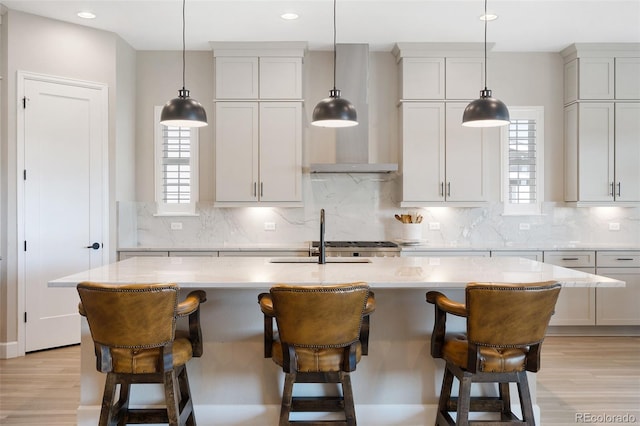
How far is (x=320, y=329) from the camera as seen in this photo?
83.0 inches

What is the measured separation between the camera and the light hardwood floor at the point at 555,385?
2928 mm

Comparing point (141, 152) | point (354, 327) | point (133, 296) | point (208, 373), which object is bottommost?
point (208, 373)

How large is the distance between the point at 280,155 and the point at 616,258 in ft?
11.5

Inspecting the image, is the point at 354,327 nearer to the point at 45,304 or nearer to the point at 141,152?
the point at 45,304

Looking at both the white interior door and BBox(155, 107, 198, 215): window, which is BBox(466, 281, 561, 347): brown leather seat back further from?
BBox(155, 107, 198, 215): window

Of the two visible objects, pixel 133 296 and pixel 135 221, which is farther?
pixel 135 221

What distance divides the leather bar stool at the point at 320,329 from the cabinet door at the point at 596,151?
3.85 meters

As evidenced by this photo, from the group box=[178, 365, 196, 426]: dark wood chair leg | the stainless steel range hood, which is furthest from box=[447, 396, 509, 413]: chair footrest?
the stainless steel range hood

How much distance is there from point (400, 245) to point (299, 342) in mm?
2829

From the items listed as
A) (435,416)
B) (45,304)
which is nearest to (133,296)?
(435,416)

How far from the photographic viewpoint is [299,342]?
6.98 ft

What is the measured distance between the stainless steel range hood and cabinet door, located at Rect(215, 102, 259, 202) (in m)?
0.90

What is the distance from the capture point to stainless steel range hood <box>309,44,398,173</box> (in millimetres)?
4949

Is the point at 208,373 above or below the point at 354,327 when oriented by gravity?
below
